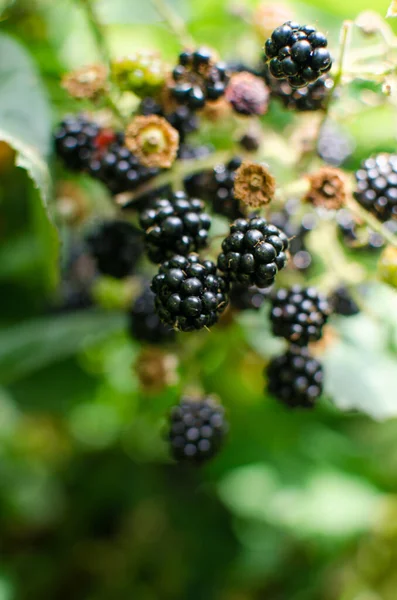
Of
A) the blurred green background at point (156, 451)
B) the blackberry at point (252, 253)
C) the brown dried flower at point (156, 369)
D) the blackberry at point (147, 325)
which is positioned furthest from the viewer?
the blurred green background at point (156, 451)

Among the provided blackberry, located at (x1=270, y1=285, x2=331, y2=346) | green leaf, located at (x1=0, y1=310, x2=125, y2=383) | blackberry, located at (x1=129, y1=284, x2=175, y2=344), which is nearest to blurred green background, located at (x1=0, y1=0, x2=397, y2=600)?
green leaf, located at (x1=0, y1=310, x2=125, y2=383)

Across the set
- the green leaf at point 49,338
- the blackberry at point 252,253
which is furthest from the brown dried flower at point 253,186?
the green leaf at point 49,338

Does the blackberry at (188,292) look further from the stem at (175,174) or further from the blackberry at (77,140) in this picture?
the blackberry at (77,140)

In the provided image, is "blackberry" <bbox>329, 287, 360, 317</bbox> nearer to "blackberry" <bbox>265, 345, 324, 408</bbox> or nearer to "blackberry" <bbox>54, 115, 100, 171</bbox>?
"blackberry" <bbox>265, 345, 324, 408</bbox>

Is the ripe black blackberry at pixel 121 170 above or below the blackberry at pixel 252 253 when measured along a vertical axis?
above

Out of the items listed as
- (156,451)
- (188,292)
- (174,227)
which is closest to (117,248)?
(174,227)

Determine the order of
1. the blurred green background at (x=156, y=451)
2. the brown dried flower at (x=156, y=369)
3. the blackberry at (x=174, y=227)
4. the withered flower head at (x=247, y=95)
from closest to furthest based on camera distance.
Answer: the blackberry at (x=174, y=227) < the withered flower head at (x=247, y=95) < the brown dried flower at (x=156, y=369) < the blurred green background at (x=156, y=451)

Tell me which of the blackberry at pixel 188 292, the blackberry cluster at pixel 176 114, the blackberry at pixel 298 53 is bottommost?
the blackberry at pixel 188 292
